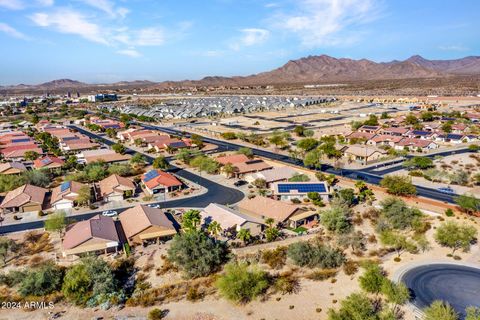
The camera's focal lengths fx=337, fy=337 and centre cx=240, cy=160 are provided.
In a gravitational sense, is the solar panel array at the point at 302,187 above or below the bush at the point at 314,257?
above

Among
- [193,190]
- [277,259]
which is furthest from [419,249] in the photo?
[193,190]

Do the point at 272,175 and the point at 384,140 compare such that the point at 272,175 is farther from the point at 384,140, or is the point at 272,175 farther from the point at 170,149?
the point at 384,140

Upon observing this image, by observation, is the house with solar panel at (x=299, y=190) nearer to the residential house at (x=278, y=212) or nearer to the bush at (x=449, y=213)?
the residential house at (x=278, y=212)

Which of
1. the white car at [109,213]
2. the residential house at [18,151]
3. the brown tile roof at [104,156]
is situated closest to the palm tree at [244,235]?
the white car at [109,213]

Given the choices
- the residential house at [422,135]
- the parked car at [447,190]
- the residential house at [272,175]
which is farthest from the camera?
the residential house at [422,135]

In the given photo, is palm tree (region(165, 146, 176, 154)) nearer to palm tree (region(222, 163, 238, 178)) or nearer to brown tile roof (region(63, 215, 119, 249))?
palm tree (region(222, 163, 238, 178))

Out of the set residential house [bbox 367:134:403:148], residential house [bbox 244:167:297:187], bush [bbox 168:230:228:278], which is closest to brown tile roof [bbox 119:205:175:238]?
bush [bbox 168:230:228:278]

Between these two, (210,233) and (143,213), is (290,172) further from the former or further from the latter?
(143,213)

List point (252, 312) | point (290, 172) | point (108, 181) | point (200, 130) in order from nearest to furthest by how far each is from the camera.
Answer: point (252, 312), point (108, 181), point (290, 172), point (200, 130)
